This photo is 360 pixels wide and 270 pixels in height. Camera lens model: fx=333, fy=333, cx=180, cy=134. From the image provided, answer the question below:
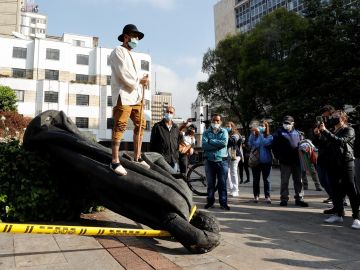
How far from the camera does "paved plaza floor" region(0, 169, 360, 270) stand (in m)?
3.26

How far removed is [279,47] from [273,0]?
2943 cm

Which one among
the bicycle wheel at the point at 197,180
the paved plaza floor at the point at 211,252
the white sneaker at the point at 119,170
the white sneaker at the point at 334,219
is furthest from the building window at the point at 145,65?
the white sneaker at the point at 119,170

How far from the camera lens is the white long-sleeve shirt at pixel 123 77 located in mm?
4137

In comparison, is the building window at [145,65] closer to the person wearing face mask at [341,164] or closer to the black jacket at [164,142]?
the black jacket at [164,142]

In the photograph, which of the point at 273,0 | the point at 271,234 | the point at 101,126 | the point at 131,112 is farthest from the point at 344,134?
the point at 273,0

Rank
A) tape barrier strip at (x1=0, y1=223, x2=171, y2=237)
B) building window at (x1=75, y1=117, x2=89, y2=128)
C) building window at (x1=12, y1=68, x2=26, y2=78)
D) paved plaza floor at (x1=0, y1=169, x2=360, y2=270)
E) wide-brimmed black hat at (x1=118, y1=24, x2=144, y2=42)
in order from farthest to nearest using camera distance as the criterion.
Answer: building window at (x1=75, y1=117, x2=89, y2=128)
building window at (x1=12, y1=68, x2=26, y2=78)
wide-brimmed black hat at (x1=118, y1=24, x2=144, y2=42)
paved plaza floor at (x1=0, y1=169, x2=360, y2=270)
tape barrier strip at (x1=0, y1=223, x2=171, y2=237)

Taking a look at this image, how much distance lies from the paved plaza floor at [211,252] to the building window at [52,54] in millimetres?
45400

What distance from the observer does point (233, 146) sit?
8766mm

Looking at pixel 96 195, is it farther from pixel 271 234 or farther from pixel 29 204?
→ pixel 271 234

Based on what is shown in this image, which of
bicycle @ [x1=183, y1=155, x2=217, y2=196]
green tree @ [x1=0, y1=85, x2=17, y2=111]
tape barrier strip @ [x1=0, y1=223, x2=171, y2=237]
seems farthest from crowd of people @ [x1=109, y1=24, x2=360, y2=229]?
green tree @ [x1=0, y1=85, x2=17, y2=111]

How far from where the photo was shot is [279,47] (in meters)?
31.6

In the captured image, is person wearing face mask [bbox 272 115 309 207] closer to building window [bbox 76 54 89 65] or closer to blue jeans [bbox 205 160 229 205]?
blue jeans [bbox 205 160 229 205]

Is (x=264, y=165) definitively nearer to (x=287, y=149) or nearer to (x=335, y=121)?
(x=287, y=149)

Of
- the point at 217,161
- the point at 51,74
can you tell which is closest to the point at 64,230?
the point at 217,161
